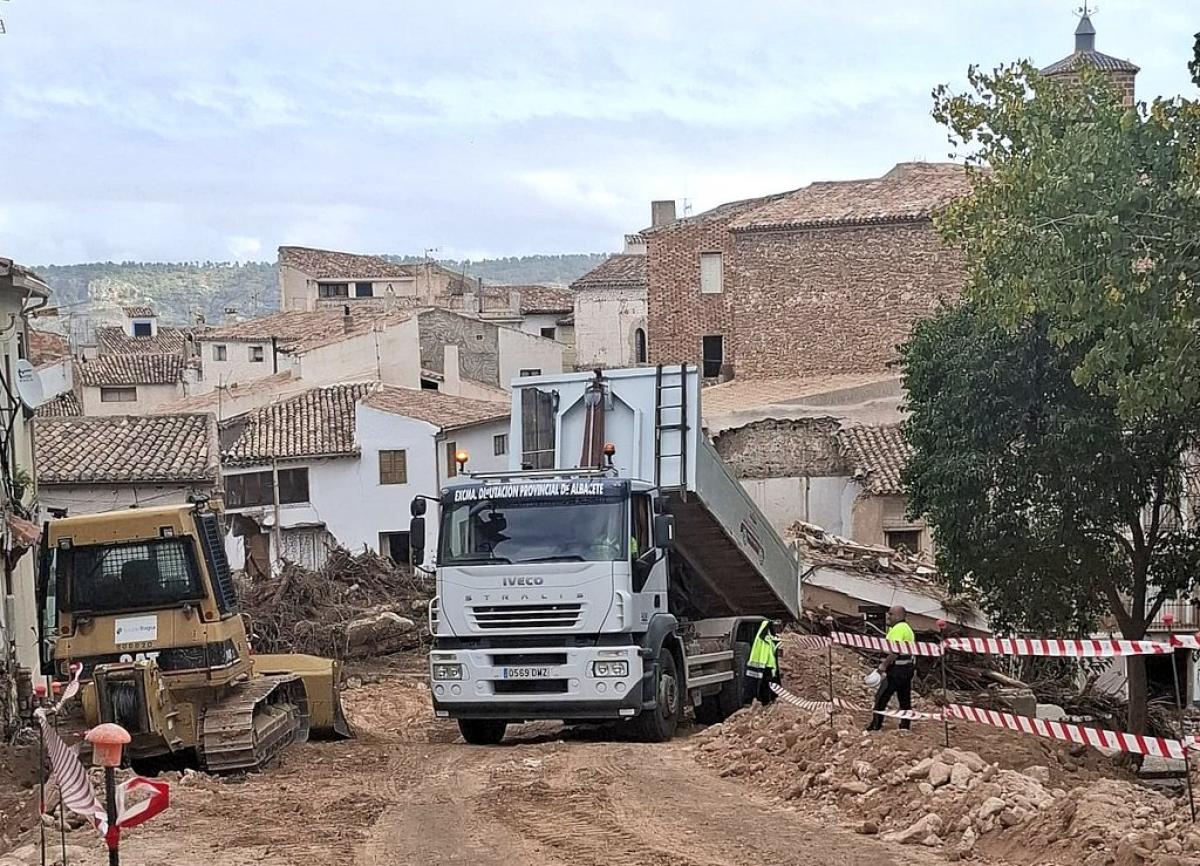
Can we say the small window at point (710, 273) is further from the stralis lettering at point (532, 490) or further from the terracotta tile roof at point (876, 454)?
the stralis lettering at point (532, 490)

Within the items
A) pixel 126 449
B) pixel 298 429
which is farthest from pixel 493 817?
pixel 298 429

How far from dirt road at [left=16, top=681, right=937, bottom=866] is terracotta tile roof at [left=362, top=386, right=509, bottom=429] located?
27.1 metres

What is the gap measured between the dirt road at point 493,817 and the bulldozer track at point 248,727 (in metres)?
0.26

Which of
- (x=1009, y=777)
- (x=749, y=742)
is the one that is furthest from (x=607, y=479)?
(x=1009, y=777)

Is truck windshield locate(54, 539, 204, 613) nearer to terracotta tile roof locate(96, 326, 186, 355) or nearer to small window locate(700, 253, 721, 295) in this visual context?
small window locate(700, 253, 721, 295)

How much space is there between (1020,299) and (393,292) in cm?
5621

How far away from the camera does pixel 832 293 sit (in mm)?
44031

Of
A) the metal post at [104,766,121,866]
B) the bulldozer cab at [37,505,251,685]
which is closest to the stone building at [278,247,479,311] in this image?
the bulldozer cab at [37,505,251,685]

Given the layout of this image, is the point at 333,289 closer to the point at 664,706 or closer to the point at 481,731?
the point at 481,731

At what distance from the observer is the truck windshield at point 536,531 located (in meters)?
15.9

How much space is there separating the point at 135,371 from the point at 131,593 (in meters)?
49.8

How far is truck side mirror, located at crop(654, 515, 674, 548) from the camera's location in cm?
1595

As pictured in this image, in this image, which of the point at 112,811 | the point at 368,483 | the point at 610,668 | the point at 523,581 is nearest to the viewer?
the point at 112,811

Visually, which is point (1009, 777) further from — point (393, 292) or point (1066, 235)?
point (393, 292)
